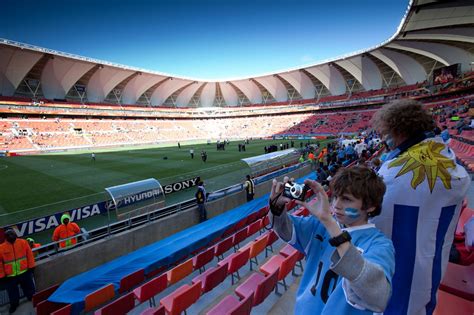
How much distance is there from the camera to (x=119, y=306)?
158 inches

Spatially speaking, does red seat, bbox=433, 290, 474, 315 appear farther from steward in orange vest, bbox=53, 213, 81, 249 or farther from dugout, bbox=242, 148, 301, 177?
dugout, bbox=242, 148, 301, 177

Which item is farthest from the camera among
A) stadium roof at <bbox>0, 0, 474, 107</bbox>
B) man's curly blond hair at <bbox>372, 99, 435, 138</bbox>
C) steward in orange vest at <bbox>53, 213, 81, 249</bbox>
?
stadium roof at <bbox>0, 0, 474, 107</bbox>

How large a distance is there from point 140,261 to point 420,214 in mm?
5978

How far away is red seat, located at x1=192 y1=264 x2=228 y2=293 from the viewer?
4.56m

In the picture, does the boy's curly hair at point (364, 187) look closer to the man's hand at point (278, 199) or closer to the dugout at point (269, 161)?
the man's hand at point (278, 199)

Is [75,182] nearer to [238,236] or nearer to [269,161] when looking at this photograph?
[269,161]

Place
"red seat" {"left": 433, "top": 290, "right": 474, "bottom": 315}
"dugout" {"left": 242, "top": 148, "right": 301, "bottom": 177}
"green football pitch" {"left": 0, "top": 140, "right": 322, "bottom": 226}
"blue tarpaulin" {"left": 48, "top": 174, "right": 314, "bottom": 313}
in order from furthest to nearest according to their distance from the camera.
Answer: "dugout" {"left": 242, "top": 148, "right": 301, "bottom": 177}
"green football pitch" {"left": 0, "top": 140, "right": 322, "bottom": 226}
"blue tarpaulin" {"left": 48, "top": 174, "right": 314, "bottom": 313}
"red seat" {"left": 433, "top": 290, "right": 474, "bottom": 315}

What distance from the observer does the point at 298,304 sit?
5.31 feet

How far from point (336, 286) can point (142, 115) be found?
7557cm

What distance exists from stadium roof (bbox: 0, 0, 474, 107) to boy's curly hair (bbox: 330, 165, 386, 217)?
3665 cm

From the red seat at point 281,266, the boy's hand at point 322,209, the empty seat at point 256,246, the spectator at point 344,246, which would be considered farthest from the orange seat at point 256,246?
the boy's hand at point 322,209

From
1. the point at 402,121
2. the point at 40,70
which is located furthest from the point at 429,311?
the point at 40,70

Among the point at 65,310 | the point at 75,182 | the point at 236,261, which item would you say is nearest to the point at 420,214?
the point at 236,261

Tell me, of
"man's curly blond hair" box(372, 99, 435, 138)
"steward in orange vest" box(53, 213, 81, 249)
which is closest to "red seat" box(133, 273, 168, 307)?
"steward in orange vest" box(53, 213, 81, 249)
